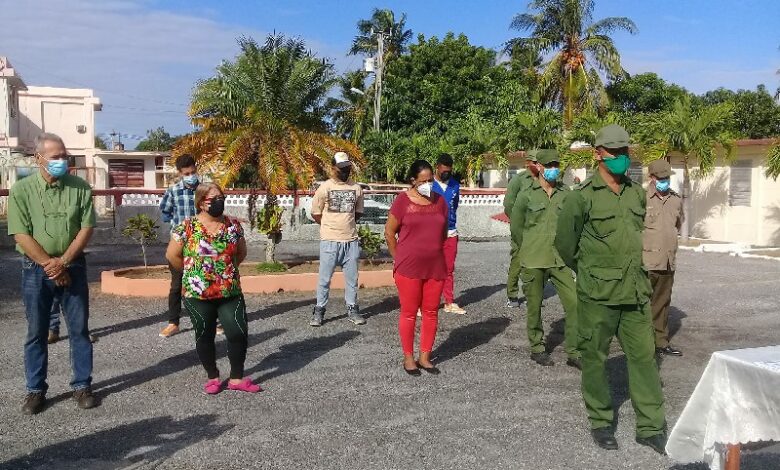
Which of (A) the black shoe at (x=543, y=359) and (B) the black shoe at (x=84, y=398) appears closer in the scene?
(B) the black shoe at (x=84, y=398)

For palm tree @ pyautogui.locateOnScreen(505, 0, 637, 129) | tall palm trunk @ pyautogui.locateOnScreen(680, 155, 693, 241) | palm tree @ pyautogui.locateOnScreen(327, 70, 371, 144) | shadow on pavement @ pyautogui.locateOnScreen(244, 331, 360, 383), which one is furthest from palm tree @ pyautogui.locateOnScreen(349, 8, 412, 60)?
shadow on pavement @ pyautogui.locateOnScreen(244, 331, 360, 383)

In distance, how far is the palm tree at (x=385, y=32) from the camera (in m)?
42.5

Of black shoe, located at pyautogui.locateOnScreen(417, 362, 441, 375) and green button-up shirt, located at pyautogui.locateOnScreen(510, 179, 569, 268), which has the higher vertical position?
Result: green button-up shirt, located at pyautogui.locateOnScreen(510, 179, 569, 268)

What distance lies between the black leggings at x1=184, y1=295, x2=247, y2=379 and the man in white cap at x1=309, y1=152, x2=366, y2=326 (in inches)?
93.8

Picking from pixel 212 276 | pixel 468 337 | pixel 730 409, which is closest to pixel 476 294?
pixel 468 337

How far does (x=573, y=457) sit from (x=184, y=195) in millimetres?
4574

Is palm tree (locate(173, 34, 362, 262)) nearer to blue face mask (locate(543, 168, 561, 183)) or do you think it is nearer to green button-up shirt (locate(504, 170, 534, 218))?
green button-up shirt (locate(504, 170, 534, 218))

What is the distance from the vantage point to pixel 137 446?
4.38m

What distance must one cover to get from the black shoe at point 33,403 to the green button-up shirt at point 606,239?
360cm

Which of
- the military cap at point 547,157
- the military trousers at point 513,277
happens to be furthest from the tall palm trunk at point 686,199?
the military cap at point 547,157

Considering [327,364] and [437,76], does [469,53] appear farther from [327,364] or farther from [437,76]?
[327,364]

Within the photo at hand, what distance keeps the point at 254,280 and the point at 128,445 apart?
17.9 feet

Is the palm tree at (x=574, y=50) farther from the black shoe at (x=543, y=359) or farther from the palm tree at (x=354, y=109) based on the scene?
the black shoe at (x=543, y=359)

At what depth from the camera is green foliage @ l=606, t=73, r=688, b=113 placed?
121ft
